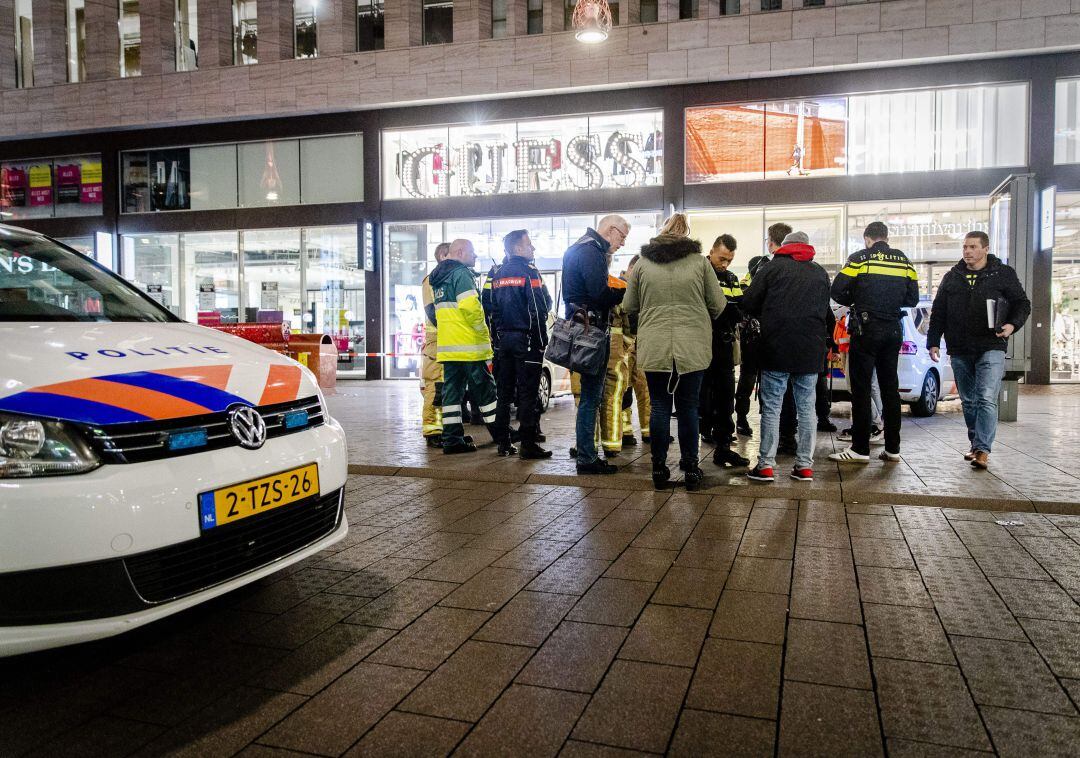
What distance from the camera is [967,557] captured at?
13.9ft

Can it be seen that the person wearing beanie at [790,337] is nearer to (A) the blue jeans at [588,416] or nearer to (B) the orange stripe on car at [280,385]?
(A) the blue jeans at [588,416]

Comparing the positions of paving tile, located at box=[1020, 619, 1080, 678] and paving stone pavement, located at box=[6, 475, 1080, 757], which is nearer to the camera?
paving stone pavement, located at box=[6, 475, 1080, 757]

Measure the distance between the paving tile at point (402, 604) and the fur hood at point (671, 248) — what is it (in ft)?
10.2

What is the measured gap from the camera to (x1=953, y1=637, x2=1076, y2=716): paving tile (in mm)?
2582

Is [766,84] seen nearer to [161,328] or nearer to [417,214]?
[417,214]

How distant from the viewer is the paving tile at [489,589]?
11.7 feet

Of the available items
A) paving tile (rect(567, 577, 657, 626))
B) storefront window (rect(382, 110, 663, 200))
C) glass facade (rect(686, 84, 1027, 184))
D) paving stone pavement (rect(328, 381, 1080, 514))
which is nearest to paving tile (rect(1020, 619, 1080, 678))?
paving tile (rect(567, 577, 657, 626))

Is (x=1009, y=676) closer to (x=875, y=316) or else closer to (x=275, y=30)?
(x=875, y=316)

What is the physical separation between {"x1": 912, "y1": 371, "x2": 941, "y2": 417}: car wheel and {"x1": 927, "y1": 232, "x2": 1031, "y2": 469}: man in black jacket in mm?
4134

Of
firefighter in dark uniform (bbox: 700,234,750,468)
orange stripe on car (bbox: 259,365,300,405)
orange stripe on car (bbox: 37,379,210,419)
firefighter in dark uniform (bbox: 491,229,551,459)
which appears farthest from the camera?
firefighter in dark uniform (bbox: 491,229,551,459)

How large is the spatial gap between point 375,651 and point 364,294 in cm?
1746

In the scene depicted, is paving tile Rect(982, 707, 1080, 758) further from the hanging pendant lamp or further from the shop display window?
the shop display window

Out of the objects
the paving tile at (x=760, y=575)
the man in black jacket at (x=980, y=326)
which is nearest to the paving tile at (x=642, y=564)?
A: the paving tile at (x=760, y=575)

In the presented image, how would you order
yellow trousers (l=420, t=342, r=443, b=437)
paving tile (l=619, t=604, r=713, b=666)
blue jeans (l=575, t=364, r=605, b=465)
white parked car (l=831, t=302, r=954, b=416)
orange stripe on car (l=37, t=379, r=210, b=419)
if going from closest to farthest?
orange stripe on car (l=37, t=379, r=210, b=419) → paving tile (l=619, t=604, r=713, b=666) → blue jeans (l=575, t=364, r=605, b=465) → yellow trousers (l=420, t=342, r=443, b=437) → white parked car (l=831, t=302, r=954, b=416)
